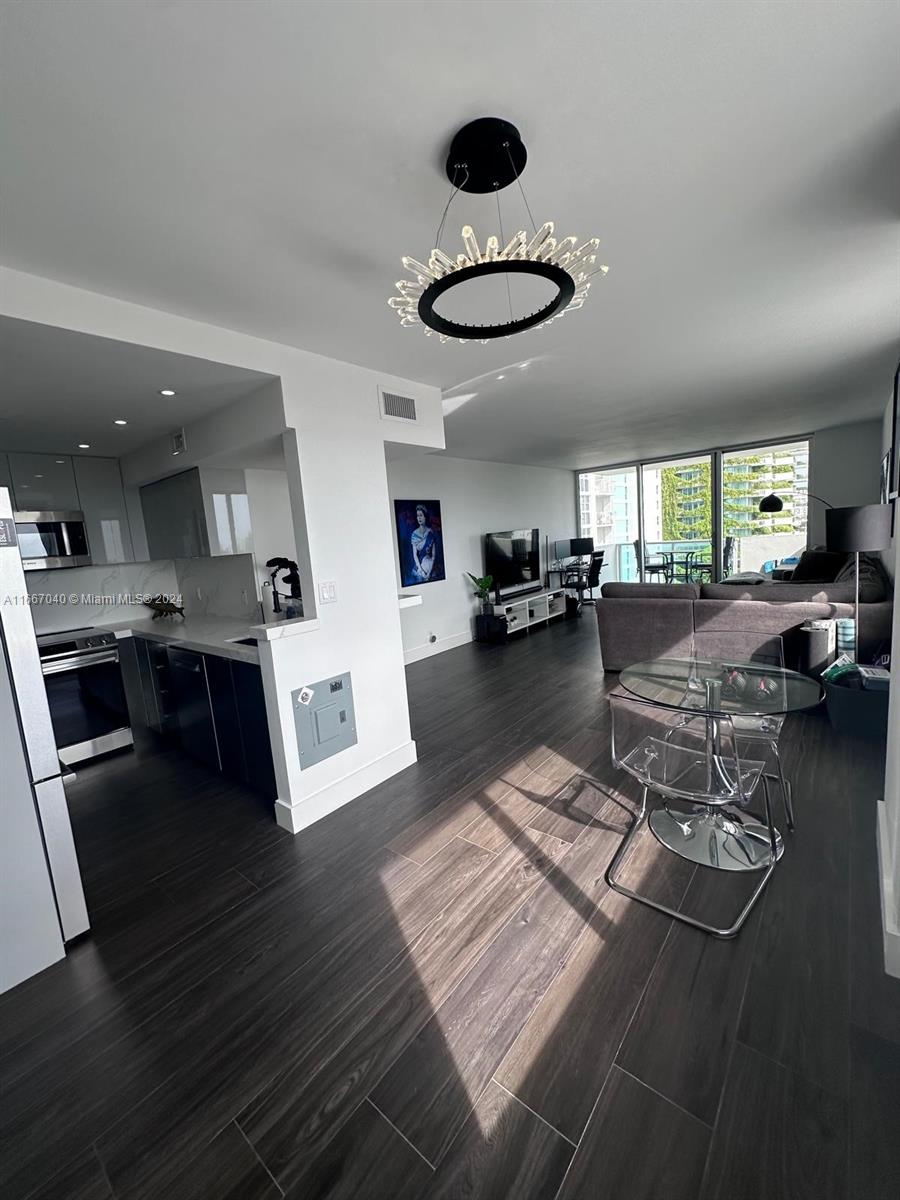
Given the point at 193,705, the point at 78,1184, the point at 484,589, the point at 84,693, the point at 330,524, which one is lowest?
the point at 78,1184

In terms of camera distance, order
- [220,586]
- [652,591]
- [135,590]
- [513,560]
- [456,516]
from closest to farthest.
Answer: [220,586] < [135,590] < [652,591] < [456,516] < [513,560]

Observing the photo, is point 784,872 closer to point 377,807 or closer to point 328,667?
point 377,807

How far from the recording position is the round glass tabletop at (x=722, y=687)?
2006mm

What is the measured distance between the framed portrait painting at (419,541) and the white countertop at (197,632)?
2.15m

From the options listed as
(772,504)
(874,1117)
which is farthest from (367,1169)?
(772,504)

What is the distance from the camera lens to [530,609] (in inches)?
270

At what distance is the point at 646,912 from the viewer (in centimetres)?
182

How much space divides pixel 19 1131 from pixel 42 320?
2.49 metres

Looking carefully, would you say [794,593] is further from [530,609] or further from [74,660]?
[74,660]

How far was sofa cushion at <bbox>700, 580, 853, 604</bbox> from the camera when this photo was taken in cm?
371

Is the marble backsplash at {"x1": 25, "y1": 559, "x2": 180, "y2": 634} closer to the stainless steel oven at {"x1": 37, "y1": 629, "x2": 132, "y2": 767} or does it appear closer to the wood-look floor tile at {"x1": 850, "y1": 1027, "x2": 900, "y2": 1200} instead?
the stainless steel oven at {"x1": 37, "y1": 629, "x2": 132, "y2": 767}

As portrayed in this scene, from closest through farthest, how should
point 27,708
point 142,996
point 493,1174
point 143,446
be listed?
1. point 493,1174
2. point 142,996
3. point 27,708
4. point 143,446

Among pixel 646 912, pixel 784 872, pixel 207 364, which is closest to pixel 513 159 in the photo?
pixel 207 364

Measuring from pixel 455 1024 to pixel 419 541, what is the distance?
4.65 metres
